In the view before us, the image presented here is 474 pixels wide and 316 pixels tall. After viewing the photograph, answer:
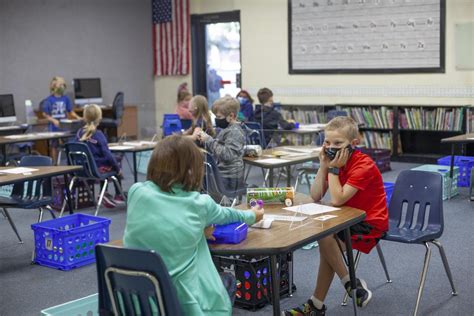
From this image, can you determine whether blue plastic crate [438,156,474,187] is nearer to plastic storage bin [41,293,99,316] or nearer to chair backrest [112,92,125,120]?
plastic storage bin [41,293,99,316]

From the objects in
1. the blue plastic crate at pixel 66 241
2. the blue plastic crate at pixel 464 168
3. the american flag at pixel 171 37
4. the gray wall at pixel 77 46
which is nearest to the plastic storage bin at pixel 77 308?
the blue plastic crate at pixel 66 241

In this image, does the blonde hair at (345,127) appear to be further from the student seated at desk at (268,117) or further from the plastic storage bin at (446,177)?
the student seated at desk at (268,117)

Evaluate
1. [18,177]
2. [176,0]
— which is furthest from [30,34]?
[18,177]

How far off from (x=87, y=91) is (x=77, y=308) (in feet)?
29.3

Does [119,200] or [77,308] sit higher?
[77,308]

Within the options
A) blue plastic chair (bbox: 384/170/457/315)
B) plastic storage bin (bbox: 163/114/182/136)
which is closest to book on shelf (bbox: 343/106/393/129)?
plastic storage bin (bbox: 163/114/182/136)

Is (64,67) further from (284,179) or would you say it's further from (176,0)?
(284,179)

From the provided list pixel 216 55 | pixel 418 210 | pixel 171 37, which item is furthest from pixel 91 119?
pixel 171 37

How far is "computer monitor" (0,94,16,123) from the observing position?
10250 millimetres

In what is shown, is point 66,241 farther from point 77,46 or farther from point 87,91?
point 77,46

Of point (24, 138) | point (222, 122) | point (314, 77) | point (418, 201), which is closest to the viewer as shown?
point (418, 201)

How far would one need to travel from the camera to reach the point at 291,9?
10.9 metres

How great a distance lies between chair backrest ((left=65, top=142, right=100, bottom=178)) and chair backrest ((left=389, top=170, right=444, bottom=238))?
3243mm

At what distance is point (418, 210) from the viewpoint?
414cm
